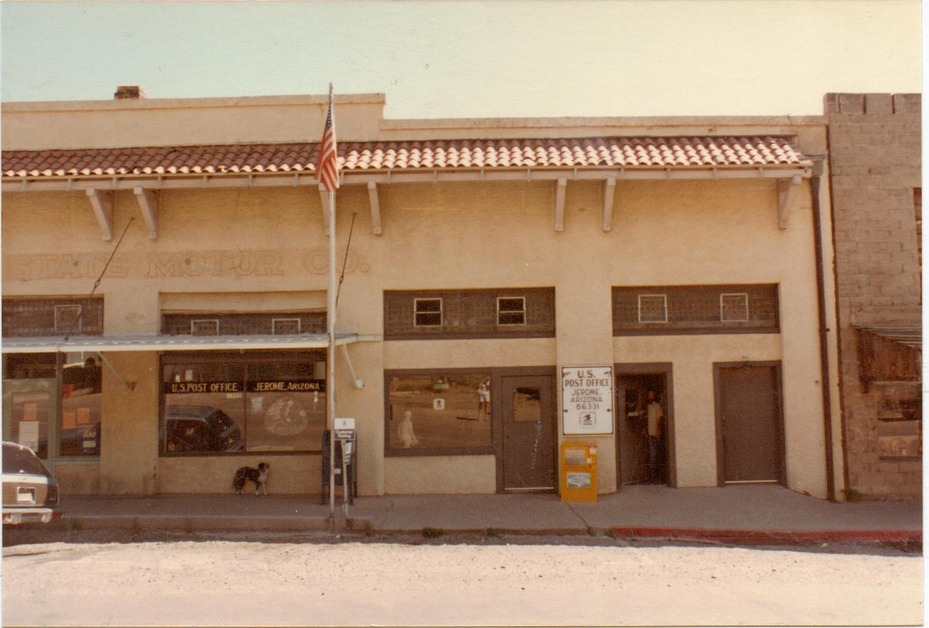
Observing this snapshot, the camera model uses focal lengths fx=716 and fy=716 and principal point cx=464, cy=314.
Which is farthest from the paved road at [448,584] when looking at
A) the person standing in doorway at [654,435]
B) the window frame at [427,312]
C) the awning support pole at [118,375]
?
the window frame at [427,312]

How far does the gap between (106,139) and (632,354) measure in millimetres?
9624

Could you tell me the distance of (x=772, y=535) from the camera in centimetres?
929

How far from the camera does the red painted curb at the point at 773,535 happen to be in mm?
9258

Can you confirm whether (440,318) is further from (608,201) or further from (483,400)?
(608,201)

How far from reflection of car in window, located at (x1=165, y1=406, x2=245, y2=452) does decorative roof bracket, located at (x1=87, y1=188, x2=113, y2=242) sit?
10.1 feet

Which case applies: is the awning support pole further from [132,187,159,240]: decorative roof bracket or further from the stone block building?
the stone block building

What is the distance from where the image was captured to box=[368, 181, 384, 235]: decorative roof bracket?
11.1m

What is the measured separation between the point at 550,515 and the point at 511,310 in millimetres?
3457

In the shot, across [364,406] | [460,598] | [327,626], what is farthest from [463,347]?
[327,626]

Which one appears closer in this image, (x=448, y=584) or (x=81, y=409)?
(x=448, y=584)

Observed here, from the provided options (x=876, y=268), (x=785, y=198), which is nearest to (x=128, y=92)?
(x=785, y=198)

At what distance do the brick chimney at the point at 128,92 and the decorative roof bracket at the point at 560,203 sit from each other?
7712 mm

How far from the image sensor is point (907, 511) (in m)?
10.6

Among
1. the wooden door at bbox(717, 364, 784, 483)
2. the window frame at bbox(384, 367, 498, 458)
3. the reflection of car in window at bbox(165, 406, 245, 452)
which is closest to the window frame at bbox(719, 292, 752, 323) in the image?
the wooden door at bbox(717, 364, 784, 483)
